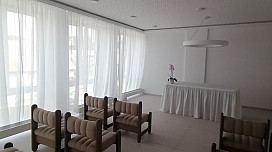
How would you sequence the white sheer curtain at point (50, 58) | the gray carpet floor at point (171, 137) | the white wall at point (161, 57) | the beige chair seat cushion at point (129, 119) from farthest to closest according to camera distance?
1. the white wall at point (161, 57)
2. the beige chair seat cushion at point (129, 119)
3. the white sheer curtain at point (50, 58)
4. the gray carpet floor at point (171, 137)

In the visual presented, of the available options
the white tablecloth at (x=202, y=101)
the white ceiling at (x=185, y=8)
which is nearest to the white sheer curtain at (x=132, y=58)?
the white ceiling at (x=185, y=8)

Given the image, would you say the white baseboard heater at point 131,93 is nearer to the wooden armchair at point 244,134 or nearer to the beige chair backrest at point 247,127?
the wooden armchair at point 244,134

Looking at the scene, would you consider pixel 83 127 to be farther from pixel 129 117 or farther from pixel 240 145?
pixel 240 145

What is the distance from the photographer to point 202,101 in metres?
4.32

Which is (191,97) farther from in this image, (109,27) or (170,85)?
(109,27)

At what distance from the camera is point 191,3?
343 centimetres

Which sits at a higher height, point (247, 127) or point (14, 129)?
point (247, 127)

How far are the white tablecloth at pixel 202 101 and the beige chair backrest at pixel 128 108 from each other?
1.92 m

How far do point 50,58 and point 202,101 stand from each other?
3630mm

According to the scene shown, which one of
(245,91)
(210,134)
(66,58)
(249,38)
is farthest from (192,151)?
(249,38)

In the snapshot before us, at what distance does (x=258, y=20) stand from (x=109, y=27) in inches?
163

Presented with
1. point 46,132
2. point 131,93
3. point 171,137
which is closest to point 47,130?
point 46,132

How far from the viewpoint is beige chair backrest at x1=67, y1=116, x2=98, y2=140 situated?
1999 millimetres

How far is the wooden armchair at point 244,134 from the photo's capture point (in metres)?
2.10
